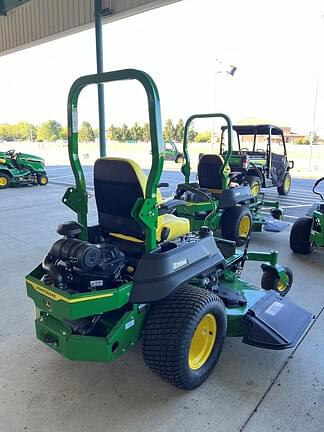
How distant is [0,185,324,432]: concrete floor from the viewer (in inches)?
68.4

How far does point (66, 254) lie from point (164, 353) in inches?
28.1

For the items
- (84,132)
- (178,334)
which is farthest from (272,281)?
(84,132)

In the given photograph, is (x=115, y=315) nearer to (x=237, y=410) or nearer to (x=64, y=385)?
(x=64, y=385)

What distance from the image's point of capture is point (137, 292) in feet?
6.22

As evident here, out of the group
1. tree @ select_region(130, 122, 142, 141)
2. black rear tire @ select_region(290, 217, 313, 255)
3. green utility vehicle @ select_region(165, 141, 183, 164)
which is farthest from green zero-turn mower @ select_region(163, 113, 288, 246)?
tree @ select_region(130, 122, 142, 141)

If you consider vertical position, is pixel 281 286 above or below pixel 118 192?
below

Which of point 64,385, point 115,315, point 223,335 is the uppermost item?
point 115,315

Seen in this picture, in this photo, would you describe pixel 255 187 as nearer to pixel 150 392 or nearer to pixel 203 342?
pixel 203 342

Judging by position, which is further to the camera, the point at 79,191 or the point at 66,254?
the point at 79,191

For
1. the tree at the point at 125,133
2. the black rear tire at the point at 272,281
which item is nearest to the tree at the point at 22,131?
the tree at the point at 125,133

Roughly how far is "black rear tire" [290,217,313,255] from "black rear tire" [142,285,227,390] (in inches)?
98.5

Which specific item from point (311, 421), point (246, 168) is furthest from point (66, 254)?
point (246, 168)

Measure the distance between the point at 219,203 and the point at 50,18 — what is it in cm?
669

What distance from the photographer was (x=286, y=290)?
307 cm
